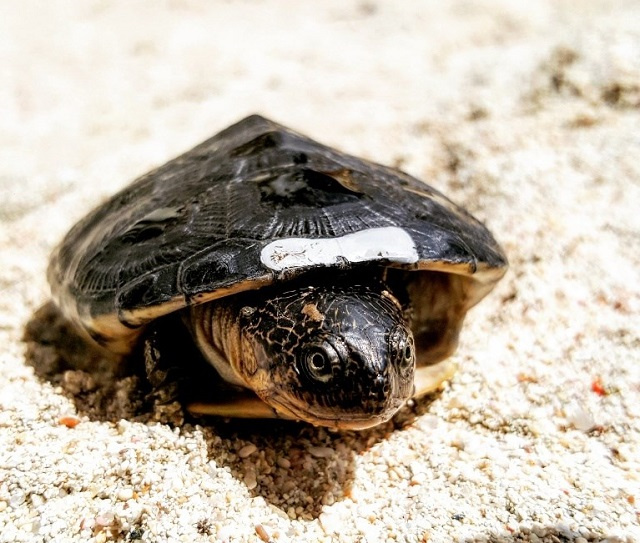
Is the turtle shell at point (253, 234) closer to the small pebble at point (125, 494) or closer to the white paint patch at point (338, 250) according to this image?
the white paint patch at point (338, 250)

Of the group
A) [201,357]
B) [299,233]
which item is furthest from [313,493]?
[299,233]

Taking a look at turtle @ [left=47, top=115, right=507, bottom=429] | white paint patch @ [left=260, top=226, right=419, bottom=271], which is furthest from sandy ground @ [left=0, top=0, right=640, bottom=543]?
white paint patch @ [left=260, top=226, right=419, bottom=271]

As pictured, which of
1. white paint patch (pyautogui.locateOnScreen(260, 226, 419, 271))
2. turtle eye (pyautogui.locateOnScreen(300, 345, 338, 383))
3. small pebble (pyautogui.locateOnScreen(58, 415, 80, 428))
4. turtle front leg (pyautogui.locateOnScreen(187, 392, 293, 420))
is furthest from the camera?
small pebble (pyautogui.locateOnScreen(58, 415, 80, 428))

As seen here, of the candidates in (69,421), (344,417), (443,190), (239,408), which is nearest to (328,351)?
(344,417)

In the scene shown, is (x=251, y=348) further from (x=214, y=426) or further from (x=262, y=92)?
(x=262, y=92)

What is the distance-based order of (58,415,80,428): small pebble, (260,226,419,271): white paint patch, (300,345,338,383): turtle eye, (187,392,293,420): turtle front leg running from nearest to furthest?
1. (300,345,338,383): turtle eye
2. (260,226,419,271): white paint patch
3. (187,392,293,420): turtle front leg
4. (58,415,80,428): small pebble

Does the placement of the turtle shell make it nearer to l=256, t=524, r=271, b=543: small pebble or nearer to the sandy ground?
the sandy ground
